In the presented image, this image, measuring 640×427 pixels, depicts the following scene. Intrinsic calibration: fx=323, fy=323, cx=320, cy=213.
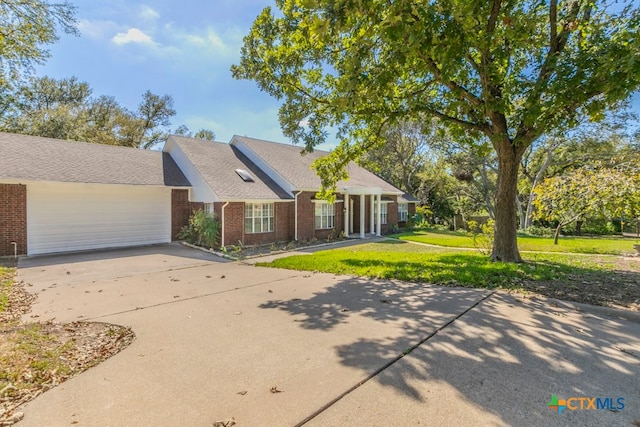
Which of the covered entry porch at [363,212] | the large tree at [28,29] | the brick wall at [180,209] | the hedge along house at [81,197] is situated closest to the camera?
the large tree at [28,29]

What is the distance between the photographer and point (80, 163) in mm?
13617

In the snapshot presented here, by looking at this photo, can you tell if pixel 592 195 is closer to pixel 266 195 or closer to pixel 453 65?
pixel 453 65

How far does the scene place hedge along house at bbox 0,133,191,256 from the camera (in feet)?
37.8

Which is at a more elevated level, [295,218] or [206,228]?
[295,218]

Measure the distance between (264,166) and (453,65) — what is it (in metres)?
12.7

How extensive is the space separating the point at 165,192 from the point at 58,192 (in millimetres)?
3934

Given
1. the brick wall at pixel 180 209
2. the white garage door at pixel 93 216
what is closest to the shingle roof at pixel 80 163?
the white garage door at pixel 93 216

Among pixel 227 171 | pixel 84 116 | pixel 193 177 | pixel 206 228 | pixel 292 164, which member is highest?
pixel 84 116

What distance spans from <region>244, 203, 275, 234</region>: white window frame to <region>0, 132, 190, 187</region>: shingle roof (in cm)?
346

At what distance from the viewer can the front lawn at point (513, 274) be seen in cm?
607

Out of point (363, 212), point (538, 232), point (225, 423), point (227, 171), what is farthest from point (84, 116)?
point (538, 232)

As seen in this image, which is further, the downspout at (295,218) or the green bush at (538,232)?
the green bush at (538,232)

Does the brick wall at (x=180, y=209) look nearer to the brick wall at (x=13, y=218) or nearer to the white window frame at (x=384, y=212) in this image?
the brick wall at (x=13, y=218)

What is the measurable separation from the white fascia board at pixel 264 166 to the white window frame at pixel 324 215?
1865mm
